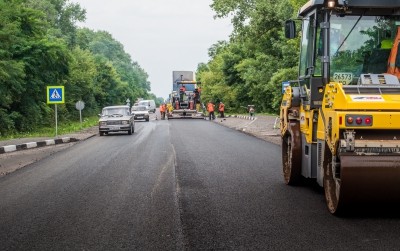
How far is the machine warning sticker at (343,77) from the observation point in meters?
8.51

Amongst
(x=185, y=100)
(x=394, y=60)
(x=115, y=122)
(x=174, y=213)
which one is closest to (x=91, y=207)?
(x=174, y=213)

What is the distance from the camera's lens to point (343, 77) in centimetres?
854

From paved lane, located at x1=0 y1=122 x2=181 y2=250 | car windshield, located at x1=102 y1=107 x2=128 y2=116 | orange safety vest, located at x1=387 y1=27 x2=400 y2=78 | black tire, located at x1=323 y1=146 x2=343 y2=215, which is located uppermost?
orange safety vest, located at x1=387 y1=27 x2=400 y2=78

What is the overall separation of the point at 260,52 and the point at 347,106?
42518mm

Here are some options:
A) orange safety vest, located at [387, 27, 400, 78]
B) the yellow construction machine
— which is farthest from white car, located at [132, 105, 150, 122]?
orange safety vest, located at [387, 27, 400, 78]

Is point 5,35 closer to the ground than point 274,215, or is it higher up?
higher up

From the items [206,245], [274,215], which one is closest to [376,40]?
[274,215]

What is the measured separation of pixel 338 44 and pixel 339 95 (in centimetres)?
158

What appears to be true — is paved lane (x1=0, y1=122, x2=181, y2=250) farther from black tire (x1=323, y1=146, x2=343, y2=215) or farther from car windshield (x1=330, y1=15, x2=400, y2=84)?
car windshield (x1=330, y1=15, x2=400, y2=84)

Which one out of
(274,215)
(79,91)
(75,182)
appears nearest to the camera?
(274,215)

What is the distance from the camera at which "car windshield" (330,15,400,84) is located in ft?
28.0

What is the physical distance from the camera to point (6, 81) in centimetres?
2833

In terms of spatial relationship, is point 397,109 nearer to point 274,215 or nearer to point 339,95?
point 339,95

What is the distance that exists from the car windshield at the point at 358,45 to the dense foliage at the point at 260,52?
61.1ft
